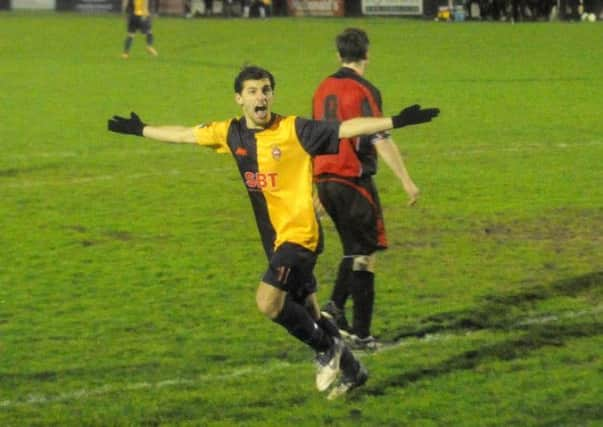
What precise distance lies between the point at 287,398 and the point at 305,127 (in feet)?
5.09

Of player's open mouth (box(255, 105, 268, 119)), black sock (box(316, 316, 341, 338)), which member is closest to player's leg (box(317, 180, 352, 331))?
black sock (box(316, 316, 341, 338))

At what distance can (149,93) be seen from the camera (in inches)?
1112

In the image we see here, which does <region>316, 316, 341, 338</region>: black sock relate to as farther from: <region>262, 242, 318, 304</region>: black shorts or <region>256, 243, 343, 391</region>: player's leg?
<region>262, 242, 318, 304</region>: black shorts

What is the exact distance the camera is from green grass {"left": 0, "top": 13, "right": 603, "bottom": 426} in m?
8.52

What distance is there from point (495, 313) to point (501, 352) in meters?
1.15

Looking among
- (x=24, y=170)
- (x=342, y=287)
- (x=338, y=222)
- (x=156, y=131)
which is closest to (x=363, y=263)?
(x=338, y=222)

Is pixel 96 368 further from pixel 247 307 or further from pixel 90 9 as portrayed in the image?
pixel 90 9

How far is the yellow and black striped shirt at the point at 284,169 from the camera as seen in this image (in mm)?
8234

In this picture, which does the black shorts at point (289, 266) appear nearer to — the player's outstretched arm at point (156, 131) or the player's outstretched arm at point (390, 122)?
the player's outstretched arm at point (390, 122)

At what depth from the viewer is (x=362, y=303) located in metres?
9.67

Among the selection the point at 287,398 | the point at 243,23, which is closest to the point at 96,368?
the point at 287,398

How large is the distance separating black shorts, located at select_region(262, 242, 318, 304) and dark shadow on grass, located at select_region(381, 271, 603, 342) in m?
1.68

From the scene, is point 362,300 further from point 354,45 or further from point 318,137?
point 318,137

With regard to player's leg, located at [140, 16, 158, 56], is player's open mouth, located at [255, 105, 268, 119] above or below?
above
